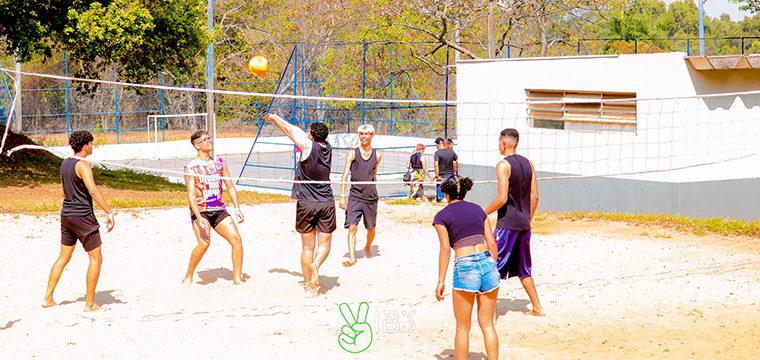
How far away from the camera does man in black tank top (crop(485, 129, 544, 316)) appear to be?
5672 mm

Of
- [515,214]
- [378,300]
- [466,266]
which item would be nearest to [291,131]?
[378,300]

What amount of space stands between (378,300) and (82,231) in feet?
8.61

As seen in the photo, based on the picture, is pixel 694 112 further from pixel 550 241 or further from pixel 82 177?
pixel 82 177

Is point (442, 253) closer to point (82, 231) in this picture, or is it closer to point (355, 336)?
point (355, 336)

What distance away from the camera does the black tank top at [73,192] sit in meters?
5.91

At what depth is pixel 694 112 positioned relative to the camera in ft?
40.5

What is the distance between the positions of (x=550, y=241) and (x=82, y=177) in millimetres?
5608

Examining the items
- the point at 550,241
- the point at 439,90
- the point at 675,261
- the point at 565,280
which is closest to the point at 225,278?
the point at 565,280

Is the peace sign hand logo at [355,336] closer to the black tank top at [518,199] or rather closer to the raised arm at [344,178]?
the black tank top at [518,199]

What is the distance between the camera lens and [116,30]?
14.1m

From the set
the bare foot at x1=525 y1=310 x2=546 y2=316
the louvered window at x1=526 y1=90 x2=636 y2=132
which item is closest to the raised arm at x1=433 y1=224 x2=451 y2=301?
the bare foot at x1=525 y1=310 x2=546 y2=316

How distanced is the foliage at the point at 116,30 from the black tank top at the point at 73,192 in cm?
863

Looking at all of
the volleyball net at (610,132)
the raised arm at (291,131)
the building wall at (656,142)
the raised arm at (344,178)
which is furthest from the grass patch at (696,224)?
the raised arm at (291,131)

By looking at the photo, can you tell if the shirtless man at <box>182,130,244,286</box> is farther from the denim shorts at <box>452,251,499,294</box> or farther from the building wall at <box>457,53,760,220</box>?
the building wall at <box>457,53,760,220</box>
